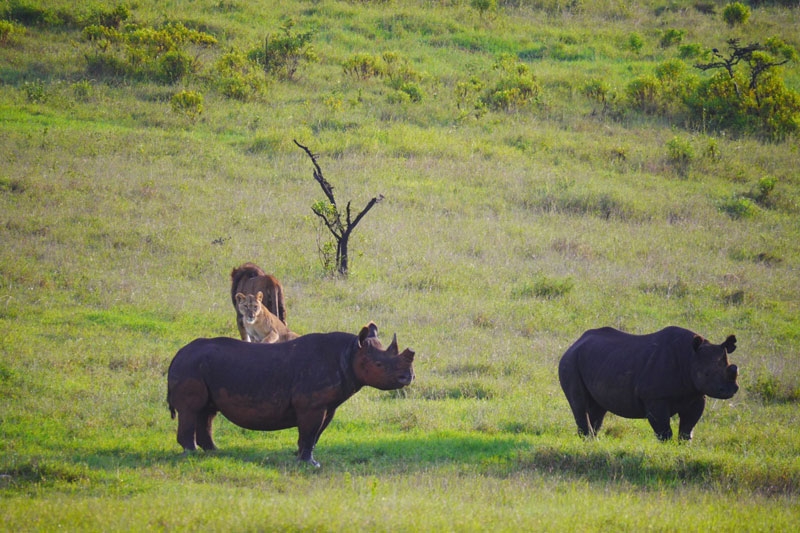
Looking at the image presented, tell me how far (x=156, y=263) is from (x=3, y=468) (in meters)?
10.8

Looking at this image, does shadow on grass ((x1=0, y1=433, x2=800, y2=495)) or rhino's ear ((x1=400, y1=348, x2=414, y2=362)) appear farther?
rhino's ear ((x1=400, y1=348, x2=414, y2=362))

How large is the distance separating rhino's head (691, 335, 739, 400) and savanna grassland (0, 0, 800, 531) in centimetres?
76

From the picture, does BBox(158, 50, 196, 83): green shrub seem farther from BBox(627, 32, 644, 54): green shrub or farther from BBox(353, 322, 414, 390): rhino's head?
BBox(353, 322, 414, 390): rhino's head

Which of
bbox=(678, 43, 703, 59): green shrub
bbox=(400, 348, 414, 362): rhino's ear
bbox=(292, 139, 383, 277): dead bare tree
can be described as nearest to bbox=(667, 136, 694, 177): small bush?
bbox=(678, 43, 703, 59): green shrub

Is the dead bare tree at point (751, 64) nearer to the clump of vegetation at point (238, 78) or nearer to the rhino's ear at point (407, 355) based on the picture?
the clump of vegetation at point (238, 78)

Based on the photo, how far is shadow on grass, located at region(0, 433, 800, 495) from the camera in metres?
10.2

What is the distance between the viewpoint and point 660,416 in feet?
39.7

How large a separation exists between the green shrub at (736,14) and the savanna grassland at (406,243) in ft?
4.71

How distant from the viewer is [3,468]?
9.87 meters

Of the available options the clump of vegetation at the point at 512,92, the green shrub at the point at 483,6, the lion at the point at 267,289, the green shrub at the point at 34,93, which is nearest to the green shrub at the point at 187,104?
the green shrub at the point at 34,93

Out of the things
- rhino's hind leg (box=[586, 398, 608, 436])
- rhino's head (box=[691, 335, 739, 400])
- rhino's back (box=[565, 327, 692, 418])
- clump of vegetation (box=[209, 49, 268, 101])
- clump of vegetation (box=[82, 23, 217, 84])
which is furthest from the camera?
clump of vegetation (box=[82, 23, 217, 84])

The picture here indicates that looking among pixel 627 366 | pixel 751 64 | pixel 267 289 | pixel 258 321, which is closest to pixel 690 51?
pixel 751 64

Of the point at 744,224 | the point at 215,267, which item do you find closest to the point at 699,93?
the point at 744,224

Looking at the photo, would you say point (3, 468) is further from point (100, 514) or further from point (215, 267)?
point (215, 267)
